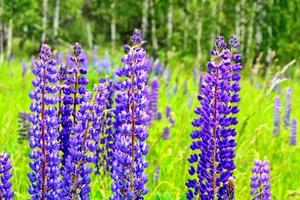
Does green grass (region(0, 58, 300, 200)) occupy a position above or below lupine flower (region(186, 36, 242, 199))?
below

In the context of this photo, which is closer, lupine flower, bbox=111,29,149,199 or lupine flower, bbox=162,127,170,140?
lupine flower, bbox=111,29,149,199

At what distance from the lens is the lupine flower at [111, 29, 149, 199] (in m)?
1.93

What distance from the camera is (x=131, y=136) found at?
1.94m

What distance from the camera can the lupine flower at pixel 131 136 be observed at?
6.33 ft

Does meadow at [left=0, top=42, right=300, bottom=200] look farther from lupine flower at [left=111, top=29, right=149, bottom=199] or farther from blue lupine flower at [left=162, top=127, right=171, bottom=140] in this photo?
lupine flower at [left=111, top=29, right=149, bottom=199]

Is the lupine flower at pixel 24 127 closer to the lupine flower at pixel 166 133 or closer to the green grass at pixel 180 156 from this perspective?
the green grass at pixel 180 156

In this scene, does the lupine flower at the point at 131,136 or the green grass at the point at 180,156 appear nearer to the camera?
the lupine flower at the point at 131,136

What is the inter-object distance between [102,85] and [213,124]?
0.43m

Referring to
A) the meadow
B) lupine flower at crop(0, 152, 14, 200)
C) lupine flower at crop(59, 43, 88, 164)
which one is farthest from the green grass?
lupine flower at crop(0, 152, 14, 200)

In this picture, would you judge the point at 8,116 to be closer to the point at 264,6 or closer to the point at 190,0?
the point at 264,6

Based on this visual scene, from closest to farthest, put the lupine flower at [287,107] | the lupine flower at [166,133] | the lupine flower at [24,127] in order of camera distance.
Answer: the lupine flower at [24,127] < the lupine flower at [166,133] < the lupine flower at [287,107]

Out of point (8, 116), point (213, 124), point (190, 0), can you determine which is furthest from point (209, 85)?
point (190, 0)

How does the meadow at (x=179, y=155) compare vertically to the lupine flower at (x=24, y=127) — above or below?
below

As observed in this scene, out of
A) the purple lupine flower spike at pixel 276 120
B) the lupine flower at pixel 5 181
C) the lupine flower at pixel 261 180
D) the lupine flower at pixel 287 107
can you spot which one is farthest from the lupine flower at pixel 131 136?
the lupine flower at pixel 287 107
